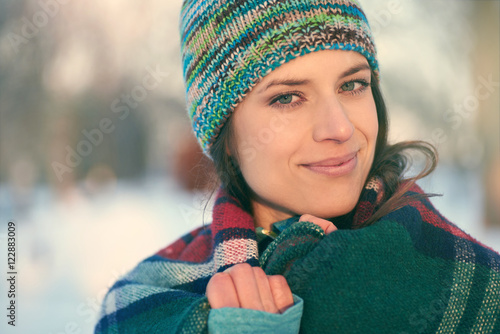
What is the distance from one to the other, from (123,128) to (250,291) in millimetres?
10988

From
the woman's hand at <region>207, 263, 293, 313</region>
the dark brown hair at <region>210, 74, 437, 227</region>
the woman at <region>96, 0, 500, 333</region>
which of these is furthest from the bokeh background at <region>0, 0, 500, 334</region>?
the woman's hand at <region>207, 263, 293, 313</region>

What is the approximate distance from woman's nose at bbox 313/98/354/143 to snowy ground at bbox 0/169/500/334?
0.56 meters

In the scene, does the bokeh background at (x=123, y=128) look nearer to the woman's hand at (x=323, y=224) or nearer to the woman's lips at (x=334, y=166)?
the woman's lips at (x=334, y=166)

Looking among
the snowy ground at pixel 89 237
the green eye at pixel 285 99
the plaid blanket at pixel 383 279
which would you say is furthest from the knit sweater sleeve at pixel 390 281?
the snowy ground at pixel 89 237

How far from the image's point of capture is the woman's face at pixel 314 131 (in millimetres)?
1480

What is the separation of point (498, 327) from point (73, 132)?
947cm

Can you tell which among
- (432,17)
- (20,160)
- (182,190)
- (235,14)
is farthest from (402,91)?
(20,160)

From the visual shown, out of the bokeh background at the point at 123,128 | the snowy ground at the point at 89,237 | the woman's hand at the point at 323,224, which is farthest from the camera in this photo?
the bokeh background at the point at 123,128

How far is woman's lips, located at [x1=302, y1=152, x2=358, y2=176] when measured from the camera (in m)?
1.51

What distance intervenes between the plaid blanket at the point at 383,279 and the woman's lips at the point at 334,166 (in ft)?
0.77

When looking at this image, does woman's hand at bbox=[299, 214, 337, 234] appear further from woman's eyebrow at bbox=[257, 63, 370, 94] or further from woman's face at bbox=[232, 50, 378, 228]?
woman's eyebrow at bbox=[257, 63, 370, 94]

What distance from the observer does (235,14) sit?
163 centimetres

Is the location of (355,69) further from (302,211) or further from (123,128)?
(123,128)

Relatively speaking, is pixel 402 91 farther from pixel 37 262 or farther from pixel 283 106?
pixel 283 106
